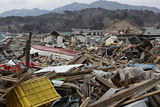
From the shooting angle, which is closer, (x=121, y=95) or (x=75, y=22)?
(x=121, y=95)

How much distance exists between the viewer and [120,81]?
469 cm

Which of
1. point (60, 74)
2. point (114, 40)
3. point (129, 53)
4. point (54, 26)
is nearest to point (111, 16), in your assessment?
point (54, 26)

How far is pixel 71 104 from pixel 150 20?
11577 cm

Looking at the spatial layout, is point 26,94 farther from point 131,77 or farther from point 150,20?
point 150,20

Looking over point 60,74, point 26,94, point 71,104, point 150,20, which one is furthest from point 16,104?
point 150,20

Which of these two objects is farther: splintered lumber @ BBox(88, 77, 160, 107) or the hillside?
the hillside

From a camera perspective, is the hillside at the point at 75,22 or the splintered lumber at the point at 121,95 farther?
the hillside at the point at 75,22

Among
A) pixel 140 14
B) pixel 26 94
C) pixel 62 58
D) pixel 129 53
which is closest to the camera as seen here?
pixel 26 94

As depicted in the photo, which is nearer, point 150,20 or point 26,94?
point 26,94

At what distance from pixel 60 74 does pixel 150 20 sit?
115 metres

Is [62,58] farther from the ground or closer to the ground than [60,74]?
closer to the ground

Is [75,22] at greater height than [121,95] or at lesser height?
lesser

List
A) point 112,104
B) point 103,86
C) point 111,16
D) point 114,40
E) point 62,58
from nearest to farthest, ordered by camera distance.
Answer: point 112,104
point 103,86
point 62,58
point 114,40
point 111,16

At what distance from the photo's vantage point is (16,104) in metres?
3.76
